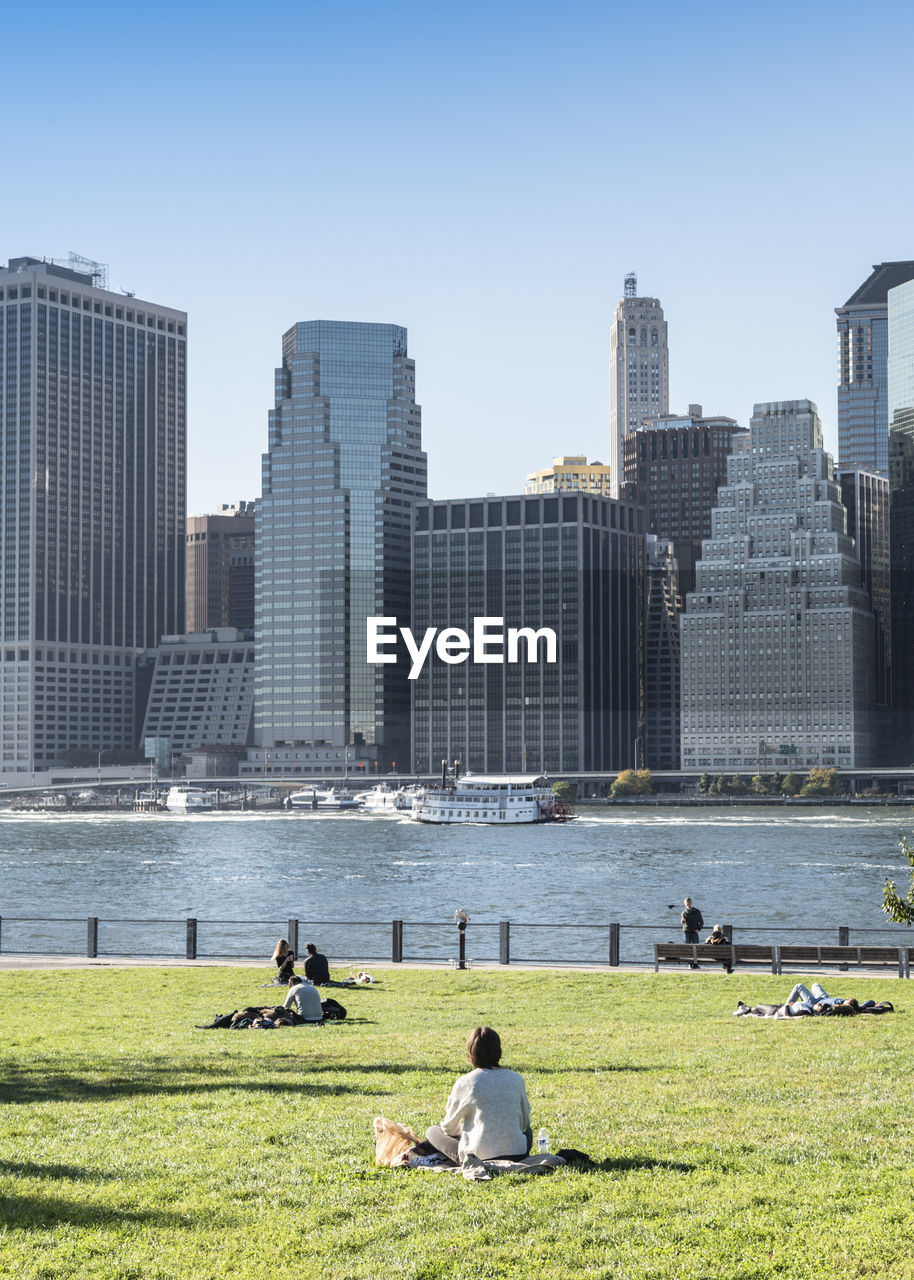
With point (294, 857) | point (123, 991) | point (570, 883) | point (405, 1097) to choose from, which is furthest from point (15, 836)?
point (405, 1097)

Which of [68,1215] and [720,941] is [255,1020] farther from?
[720,941]

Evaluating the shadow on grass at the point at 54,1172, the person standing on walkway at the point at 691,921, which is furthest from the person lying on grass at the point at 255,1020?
the person standing on walkway at the point at 691,921

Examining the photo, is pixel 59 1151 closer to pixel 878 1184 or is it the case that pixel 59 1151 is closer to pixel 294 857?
pixel 878 1184

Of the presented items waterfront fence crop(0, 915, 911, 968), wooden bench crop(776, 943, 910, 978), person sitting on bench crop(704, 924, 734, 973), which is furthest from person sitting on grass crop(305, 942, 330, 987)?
waterfront fence crop(0, 915, 911, 968)

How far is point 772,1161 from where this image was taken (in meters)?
14.5

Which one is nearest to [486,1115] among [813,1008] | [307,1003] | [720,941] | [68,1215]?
[68,1215]

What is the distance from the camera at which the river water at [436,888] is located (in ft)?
198

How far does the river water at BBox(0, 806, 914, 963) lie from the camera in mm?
60219

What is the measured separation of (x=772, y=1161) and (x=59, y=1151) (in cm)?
676

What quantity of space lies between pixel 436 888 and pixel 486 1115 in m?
88.4

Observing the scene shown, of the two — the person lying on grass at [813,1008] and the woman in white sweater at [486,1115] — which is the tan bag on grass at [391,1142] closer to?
the woman in white sweater at [486,1115]

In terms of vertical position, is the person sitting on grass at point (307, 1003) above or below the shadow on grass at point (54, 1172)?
below

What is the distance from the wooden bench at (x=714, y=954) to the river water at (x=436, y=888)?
0.91 m

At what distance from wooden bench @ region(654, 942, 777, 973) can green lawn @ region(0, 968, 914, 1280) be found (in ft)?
32.0
